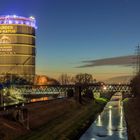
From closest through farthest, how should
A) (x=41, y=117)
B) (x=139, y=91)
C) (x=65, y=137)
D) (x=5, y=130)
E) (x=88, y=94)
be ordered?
(x=5, y=130)
(x=65, y=137)
(x=41, y=117)
(x=139, y=91)
(x=88, y=94)

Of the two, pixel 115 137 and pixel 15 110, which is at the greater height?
pixel 15 110

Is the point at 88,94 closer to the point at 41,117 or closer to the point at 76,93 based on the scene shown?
the point at 76,93

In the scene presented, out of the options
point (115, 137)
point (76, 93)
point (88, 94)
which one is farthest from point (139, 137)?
point (88, 94)

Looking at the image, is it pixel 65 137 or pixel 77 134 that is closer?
pixel 65 137

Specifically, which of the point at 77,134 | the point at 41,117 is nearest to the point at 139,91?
the point at 41,117

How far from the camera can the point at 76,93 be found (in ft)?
497

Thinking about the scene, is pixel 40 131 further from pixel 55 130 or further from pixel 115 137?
pixel 115 137

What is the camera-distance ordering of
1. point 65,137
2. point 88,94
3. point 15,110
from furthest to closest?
point 88,94, point 15,110, point 65,137

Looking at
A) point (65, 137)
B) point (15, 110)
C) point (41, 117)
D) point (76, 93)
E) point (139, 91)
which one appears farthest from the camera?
point (76, 93)

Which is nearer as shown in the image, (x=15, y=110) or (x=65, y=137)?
(x=65, y=137)

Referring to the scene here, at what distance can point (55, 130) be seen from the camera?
213 ft

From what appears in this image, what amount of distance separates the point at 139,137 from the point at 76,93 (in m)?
93.0

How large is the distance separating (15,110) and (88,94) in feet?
432

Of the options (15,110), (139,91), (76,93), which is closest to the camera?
(15,110)
